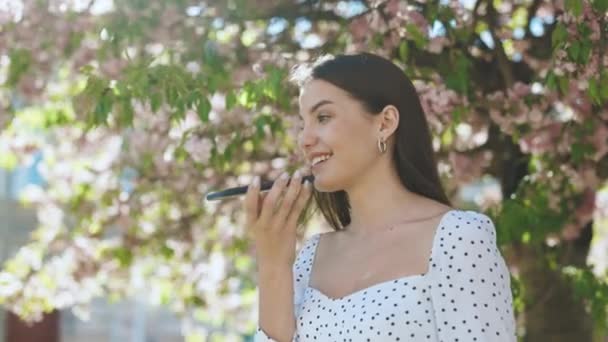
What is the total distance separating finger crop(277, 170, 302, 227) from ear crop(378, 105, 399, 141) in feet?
0.77

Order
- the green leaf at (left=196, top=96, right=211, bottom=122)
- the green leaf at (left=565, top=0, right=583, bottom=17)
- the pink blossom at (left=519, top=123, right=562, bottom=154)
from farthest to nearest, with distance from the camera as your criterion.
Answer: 1. the pink blossom at (left=519, top=123, right=562, bottom=154)
2. the green leaf at (left=196, top=96, right=211, bottom=122)
3. the green leaf at (left=565, top=0, right=583, bottom=17)

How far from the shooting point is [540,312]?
21.7 feet

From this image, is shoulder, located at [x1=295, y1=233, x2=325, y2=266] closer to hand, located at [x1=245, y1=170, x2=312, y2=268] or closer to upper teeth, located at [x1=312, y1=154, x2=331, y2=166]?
hand, located at [x1=245, y1=170, x2=312, y2=268]

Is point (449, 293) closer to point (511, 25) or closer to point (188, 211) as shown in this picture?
point (511, 25)

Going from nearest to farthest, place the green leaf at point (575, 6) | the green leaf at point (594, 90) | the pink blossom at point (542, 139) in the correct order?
the green leaf at point (575, 6) < the green leaf at point (594, 90) < the pink blossom at point (542, 139)

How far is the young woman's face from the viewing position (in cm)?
318

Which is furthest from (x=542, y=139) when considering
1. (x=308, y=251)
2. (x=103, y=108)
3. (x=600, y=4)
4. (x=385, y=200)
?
(x=385, y=200)

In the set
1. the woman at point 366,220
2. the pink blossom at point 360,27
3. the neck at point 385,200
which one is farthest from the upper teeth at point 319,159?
the pink blossom at point 360,27

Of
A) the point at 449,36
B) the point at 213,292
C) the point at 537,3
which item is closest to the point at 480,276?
the point at 449,36

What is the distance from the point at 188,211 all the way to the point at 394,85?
4.56 metres

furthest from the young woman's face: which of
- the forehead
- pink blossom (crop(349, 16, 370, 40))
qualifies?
pink blossom (crop(349, 16, 370, 40))

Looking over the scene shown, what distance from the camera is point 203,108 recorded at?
4.97 m

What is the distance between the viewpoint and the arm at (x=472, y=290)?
9.61ft

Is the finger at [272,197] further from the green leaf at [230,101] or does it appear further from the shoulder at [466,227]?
the green leaf at [230,101]
